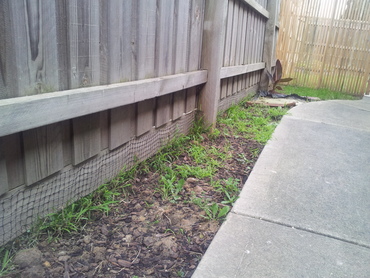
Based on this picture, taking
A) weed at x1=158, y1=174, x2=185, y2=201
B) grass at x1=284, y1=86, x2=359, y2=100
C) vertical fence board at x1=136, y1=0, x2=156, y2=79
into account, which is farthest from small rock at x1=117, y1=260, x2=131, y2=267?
grass at x1=284, y1=86, x2=359, y2=100

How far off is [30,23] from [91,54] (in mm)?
389

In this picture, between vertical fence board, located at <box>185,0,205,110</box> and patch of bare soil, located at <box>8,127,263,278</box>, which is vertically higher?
vertical fence board, located at <box>185,0,205,110</box>

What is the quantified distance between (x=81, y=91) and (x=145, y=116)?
817 millimetres

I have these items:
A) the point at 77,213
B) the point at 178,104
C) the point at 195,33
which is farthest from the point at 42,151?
the point at 195,33

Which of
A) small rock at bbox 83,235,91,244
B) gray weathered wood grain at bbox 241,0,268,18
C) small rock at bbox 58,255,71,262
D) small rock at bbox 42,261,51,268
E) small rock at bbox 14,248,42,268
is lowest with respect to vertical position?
small rock at bbox 83,235,91,244

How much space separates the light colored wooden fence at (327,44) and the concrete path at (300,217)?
568 centimetres

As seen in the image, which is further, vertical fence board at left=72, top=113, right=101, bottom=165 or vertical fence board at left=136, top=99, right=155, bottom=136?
vertical fence board at left=136, top=99, right=155, bottom=136

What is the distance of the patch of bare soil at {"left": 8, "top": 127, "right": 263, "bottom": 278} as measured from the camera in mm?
1423

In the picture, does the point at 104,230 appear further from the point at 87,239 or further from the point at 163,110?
the point at 163,110

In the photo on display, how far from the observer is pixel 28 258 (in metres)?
1.39

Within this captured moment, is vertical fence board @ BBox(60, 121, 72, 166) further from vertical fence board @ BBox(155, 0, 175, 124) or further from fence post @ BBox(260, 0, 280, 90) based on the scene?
fence post @ BBox(260, 0, 280, 90)

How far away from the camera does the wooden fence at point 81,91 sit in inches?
52.3

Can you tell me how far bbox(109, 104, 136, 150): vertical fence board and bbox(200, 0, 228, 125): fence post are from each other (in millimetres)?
1221

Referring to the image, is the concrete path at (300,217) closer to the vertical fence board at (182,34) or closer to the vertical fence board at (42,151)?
the vertical fence board at (42,151)
